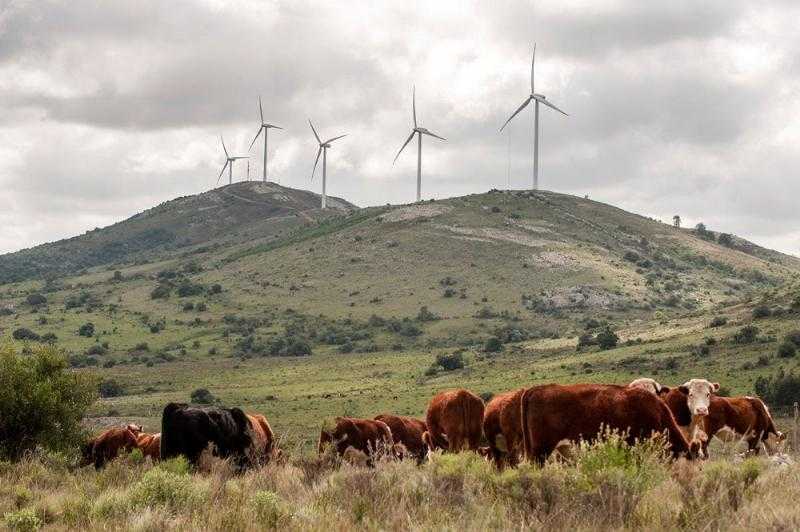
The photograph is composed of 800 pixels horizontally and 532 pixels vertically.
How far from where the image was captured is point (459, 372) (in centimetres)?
10544

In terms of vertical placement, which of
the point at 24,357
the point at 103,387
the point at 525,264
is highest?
the point at 525,264

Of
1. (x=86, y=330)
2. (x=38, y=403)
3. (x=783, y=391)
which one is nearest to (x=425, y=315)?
(x=86, y=330)

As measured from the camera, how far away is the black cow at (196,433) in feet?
68.1

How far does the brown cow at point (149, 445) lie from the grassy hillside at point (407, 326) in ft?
124

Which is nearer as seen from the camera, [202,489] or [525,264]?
[202,489]

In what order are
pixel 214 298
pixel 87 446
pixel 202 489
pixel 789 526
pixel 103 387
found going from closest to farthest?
1. pixel 789 526
2. pixel 202 489
3. pixel 87 446
4. pixel 103 387
5. pixel 214 298

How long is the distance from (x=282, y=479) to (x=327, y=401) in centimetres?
7271

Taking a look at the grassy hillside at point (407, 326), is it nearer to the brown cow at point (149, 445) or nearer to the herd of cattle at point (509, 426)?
the brown cow at point (149, 445)

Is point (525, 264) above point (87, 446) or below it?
above

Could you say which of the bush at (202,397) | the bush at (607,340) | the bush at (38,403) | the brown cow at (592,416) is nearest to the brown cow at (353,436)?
the bush at (38,403)

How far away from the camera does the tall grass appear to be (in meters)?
11.3

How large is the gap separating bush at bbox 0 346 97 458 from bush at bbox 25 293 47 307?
173379mm

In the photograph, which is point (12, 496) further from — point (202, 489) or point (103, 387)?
point (103, 387)

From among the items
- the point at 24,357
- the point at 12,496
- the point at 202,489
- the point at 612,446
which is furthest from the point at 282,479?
the point at 24,357
